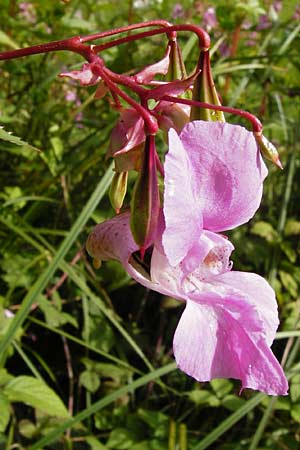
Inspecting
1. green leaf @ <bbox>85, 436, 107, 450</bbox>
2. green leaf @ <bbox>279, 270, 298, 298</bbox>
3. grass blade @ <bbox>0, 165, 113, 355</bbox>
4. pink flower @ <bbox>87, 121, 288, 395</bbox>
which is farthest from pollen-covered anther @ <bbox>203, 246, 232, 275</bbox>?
green leaf @ <bbox>279, 270, 298, 298</bbox>

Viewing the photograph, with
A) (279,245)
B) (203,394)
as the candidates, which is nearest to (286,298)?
(279,245)

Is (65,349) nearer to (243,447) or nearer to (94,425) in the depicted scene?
(94,425)

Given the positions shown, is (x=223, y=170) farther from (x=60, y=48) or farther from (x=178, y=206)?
(x=60, y=48)

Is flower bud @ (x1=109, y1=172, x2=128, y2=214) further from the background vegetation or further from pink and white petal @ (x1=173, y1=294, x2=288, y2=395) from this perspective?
the background vegetation

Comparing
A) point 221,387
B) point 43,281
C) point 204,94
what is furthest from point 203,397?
point 204,94

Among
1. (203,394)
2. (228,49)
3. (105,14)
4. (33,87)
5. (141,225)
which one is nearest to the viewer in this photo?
(141,225)

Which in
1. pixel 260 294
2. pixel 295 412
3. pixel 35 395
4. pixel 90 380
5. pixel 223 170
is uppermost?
pixel 223 170
